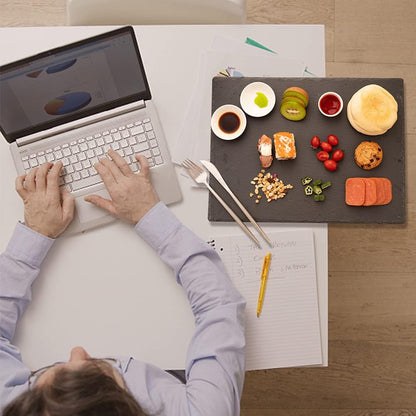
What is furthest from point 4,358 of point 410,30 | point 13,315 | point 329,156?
point 410,30

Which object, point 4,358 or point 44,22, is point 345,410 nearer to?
point 4,358

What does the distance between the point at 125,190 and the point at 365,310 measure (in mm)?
979

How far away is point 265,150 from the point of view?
937 millimetres

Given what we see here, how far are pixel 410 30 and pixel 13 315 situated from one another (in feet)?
5.03

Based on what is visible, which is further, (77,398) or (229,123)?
(229,123)

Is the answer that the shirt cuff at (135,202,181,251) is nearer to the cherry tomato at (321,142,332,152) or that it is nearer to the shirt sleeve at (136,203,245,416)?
the shirt sleeve at (136,203,245,416)

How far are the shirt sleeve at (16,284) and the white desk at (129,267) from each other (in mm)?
32

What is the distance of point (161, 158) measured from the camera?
97 cm

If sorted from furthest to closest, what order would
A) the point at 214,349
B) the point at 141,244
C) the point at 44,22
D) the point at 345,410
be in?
the point at 44,22 → the point at 345,410 → the point at 141,244 → the point at 214,349

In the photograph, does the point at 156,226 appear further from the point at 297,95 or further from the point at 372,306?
the point at 372,306

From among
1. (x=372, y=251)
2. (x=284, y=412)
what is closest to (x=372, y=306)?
(x=372, y=251)

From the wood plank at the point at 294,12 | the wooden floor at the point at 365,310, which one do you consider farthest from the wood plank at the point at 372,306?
the wood plank at the point at 294,12

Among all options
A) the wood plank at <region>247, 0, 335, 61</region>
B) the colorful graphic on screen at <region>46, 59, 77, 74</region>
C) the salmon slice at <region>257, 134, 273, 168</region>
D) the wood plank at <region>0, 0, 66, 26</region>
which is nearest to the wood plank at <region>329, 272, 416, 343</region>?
the salmon slice at <region>257, 134, 273, 168</region>

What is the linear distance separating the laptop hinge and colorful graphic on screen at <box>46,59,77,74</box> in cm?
14
